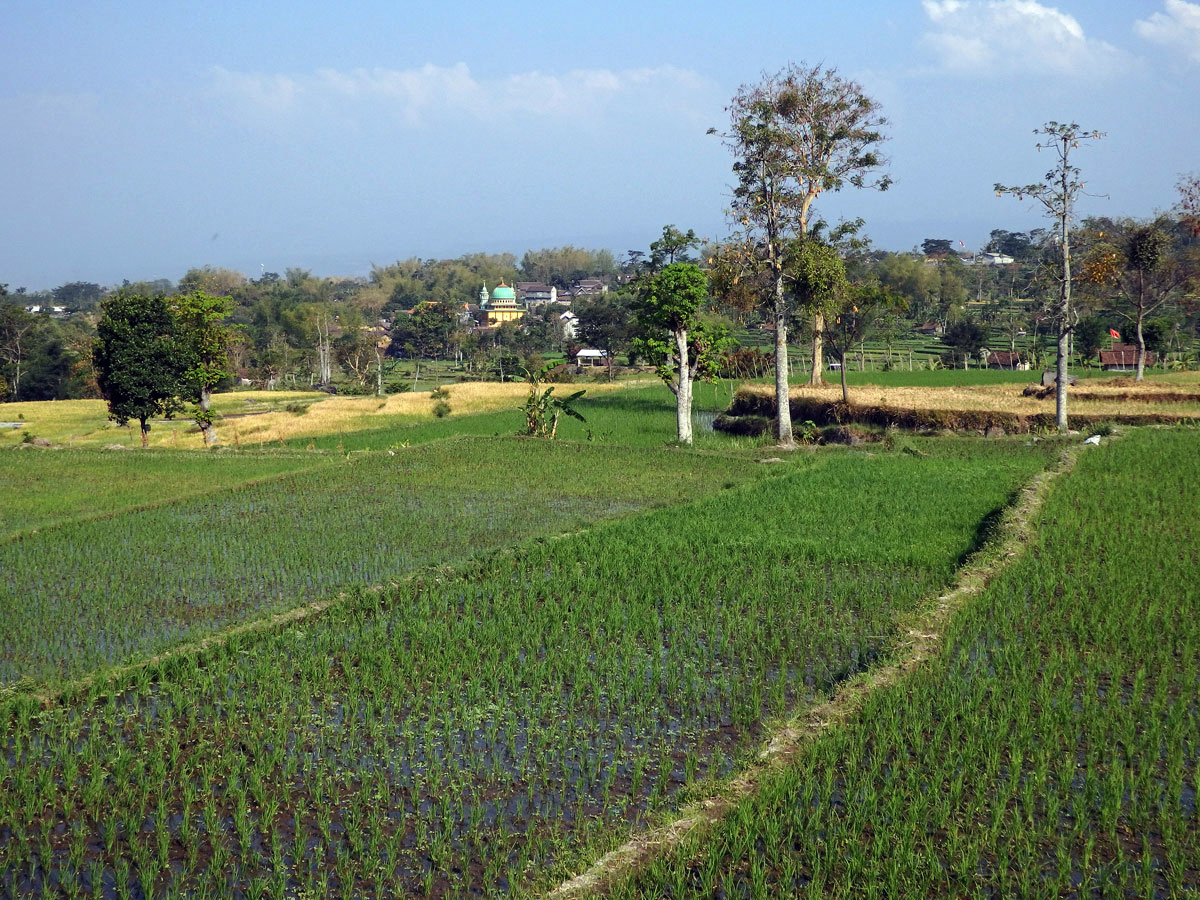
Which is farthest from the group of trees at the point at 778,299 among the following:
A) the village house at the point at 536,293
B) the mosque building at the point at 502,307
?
the village house at the point at 536,293

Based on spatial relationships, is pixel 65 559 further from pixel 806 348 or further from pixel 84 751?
pixel 806 348

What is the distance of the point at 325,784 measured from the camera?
5320 mm

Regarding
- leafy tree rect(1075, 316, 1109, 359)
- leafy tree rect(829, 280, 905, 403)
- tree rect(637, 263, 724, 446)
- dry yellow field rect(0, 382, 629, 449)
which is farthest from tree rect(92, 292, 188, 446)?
leafy tree rect(1075, 316, 1109, 359)

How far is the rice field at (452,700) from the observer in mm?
4672

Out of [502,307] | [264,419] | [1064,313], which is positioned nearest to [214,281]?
[502,307]

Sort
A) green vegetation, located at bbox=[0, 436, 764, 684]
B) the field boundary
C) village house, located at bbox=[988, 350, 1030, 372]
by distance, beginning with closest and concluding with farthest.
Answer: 1. the field boundary
2. green vegetation, located at bbox=[0, 436, 764, 684]
3. village house, located at bbox=[988, 350, 1030, 372]

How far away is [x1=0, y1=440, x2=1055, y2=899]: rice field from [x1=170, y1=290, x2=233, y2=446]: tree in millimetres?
12520

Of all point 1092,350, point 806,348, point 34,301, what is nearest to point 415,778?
point 1092,350

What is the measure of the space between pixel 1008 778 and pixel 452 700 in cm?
322

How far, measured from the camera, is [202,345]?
24359 millimetres

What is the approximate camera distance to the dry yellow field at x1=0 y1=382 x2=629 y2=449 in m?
26.8

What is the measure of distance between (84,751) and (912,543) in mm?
7287

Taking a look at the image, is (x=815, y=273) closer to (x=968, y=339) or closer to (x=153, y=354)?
(x=153, y=354)

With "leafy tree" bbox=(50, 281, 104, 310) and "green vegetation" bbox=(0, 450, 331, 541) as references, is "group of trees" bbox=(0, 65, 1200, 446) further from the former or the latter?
"leafy tree" bbox=(50, 281, 104, 310)
